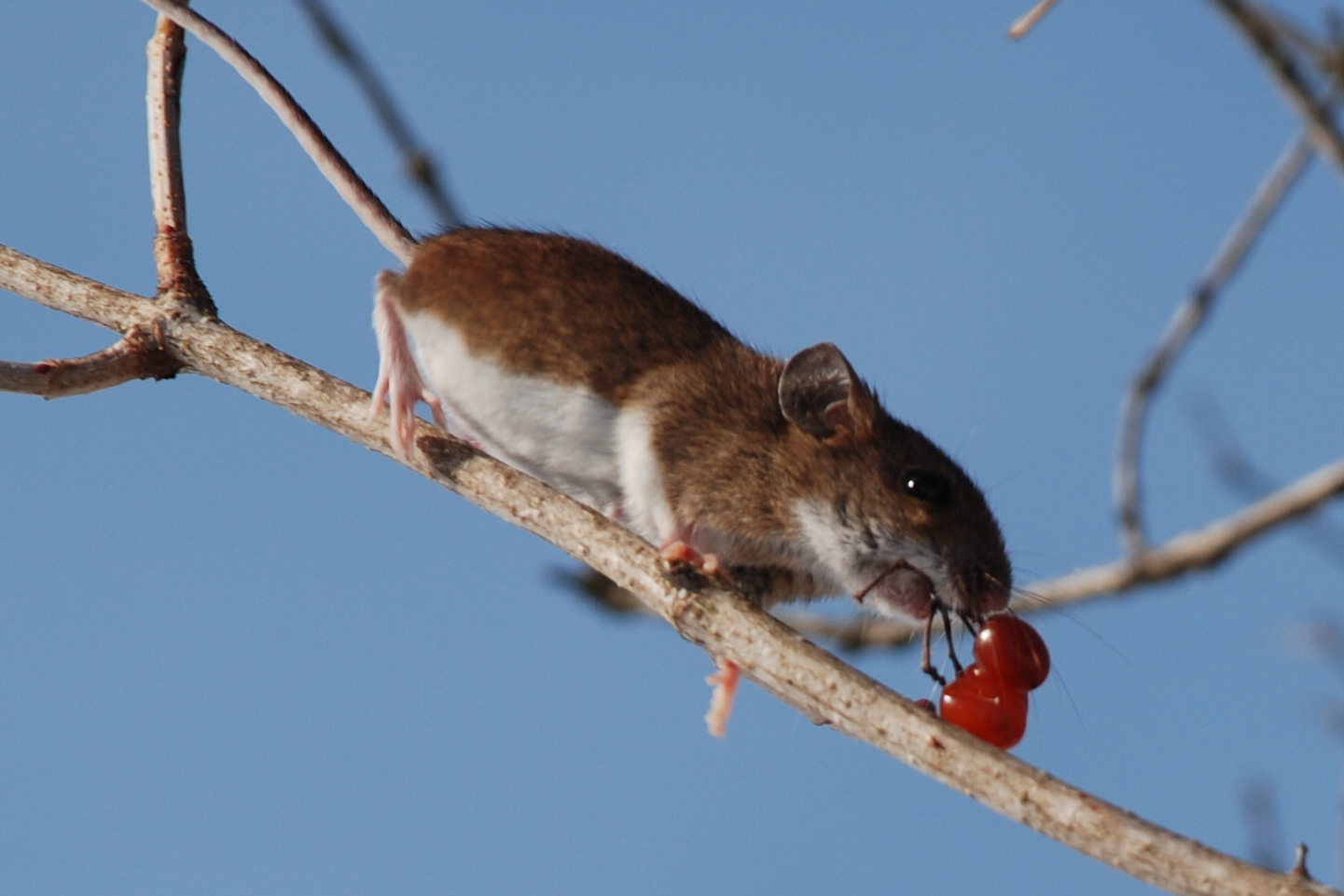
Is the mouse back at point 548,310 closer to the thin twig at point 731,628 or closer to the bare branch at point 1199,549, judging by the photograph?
the thin twig at point 731,628

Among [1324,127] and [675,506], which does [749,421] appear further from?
[1324,127]

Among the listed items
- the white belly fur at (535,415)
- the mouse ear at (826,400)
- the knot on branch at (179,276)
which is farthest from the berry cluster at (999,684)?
the knot on branch at (179,276)

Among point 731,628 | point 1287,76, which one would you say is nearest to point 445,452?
point 731,628

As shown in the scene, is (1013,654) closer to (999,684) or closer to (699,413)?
(999,684)

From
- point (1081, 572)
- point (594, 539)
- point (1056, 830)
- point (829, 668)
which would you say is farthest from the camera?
point (1081, 572)

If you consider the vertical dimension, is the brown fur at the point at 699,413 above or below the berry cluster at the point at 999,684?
above

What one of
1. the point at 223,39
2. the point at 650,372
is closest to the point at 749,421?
the point at 650,372

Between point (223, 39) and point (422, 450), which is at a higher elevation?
point (223, 39)

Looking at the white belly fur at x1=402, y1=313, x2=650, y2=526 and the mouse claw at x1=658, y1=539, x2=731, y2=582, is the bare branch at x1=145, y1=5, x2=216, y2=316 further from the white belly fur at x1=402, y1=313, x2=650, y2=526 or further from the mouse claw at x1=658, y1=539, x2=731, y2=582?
the mouse claw at x1=658, y1=539, x2=731, y2=582
